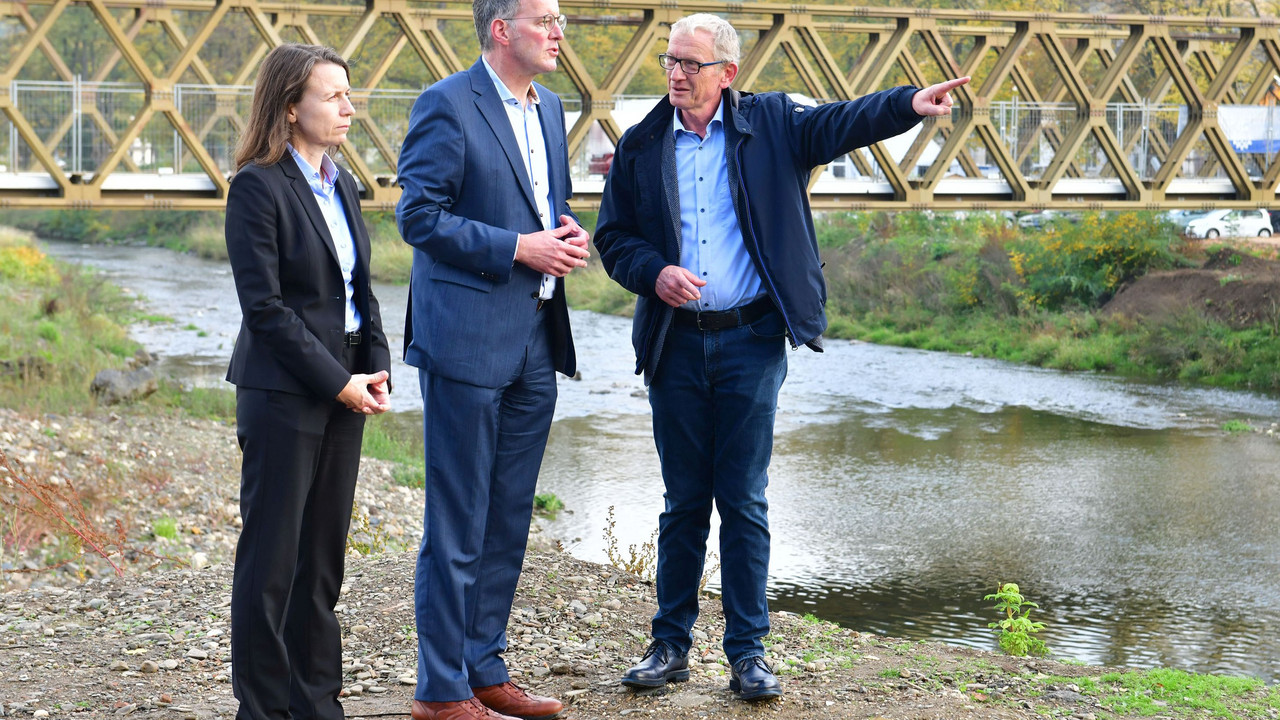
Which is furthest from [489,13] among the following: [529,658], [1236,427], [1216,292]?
[1216,292]

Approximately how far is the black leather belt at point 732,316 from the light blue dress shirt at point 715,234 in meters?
0.03

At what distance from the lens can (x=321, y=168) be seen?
4.01m

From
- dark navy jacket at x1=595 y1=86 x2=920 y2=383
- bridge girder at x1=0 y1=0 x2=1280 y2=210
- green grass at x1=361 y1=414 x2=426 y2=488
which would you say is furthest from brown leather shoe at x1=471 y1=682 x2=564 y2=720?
bridge girder at x1=0 y1=0 x2=1280 y2=210

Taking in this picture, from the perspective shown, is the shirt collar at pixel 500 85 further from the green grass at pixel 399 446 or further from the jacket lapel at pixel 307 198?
the green grass at pixel 399 446

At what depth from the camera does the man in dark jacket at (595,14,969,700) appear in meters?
4.57

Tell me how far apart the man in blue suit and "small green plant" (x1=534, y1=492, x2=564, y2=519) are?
7.18 meters

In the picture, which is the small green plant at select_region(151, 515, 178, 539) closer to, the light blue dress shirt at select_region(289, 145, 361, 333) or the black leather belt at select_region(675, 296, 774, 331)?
the light blue dress shirt at select_region(289, 145, 361, 333)

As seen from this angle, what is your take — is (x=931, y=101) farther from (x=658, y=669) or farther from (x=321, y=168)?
(x=658, y=669)

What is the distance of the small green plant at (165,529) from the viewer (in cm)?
903

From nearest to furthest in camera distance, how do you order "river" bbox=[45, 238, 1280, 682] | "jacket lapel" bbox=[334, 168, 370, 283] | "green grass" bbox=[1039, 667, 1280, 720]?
"jacket lapel" bbox=[334, 168, 370, 283] < "green grass" bbox=[1039, 667, 1280, 720] < "river" bbox=[45, 238, 1280, 682]

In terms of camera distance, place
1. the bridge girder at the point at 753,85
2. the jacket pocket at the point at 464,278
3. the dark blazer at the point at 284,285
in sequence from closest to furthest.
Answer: the dark blazer at the point at 284,285, the jacket pocket at the point at 464,278, the bridge girder at the point at 753,85

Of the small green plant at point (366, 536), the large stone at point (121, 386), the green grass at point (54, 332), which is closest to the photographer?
the small green plant at point (366, 536)

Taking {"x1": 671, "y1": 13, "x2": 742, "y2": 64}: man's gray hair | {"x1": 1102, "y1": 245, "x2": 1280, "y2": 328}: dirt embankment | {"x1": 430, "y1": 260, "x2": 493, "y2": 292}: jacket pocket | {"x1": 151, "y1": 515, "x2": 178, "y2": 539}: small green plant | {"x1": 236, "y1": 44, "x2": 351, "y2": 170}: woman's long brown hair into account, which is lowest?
{"x1": 151, "y1": 515, "x2": 178, "y2": 539}: small green plant

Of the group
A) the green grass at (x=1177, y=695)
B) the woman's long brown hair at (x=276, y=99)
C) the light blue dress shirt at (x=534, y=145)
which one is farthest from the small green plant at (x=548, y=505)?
the woman's long brown hair at (x=276, y=99)
